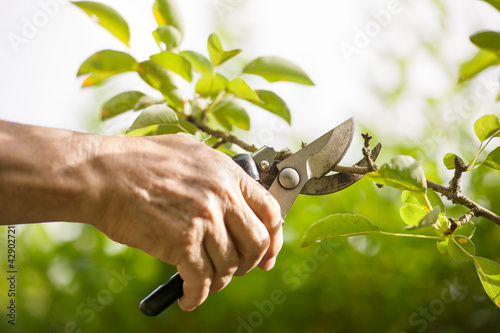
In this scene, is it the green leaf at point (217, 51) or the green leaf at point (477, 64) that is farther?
the green leaf at point (217, 51)

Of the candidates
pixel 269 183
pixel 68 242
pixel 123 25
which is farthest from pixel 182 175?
pixel 68 242

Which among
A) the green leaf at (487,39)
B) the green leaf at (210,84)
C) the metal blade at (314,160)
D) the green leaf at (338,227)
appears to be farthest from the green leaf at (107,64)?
the green leaf at (487,39)

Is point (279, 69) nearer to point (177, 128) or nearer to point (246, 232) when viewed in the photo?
point (177, 128)

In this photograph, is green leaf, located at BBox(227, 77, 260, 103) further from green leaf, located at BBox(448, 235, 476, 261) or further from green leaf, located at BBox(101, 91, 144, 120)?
green leaf, located at BBox(448, 235, 476, 261)

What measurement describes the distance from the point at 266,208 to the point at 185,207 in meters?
0.12

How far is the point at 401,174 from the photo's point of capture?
1.74 feet

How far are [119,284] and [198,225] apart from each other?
3.04 feet

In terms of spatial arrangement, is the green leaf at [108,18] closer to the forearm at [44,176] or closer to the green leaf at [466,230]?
the forearm at [44,176]

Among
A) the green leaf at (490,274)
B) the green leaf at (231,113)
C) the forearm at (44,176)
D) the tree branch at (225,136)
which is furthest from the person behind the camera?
the green leaf at (231,113)

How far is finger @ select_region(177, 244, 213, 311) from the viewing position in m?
0.55

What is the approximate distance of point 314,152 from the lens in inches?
27.0

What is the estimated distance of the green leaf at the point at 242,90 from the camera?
755 millimetres

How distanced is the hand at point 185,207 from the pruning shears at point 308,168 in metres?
0.08

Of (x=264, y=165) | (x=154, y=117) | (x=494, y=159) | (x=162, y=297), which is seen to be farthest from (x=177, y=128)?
(x=494, y=159)
